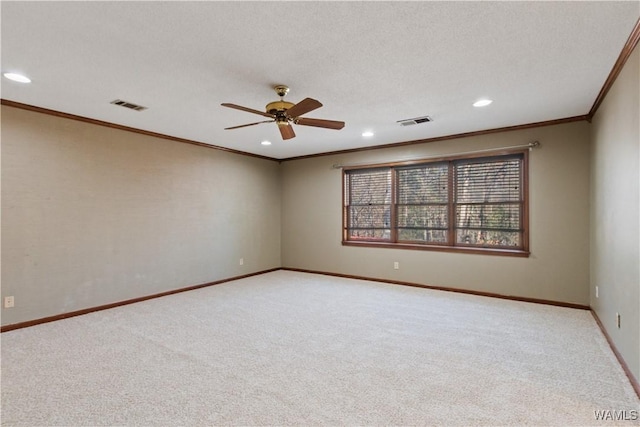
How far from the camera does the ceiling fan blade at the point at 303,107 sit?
2576 mm

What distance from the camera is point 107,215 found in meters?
4.33

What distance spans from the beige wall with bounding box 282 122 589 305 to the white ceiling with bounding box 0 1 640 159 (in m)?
0.61

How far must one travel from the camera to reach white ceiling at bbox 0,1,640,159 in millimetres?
1969

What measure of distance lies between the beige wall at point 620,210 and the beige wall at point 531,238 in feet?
1.65

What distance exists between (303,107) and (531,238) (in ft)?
11.9

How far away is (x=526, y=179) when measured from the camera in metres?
4.53

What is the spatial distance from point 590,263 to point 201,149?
5.63 metres

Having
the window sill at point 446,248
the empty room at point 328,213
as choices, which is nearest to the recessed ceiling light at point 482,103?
the empty room at point 328,213

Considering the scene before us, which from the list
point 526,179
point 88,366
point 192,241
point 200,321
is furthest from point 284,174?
point 88,366

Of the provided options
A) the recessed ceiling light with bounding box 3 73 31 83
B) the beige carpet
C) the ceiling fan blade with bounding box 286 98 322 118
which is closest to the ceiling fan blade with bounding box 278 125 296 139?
the ceiling fan blade with bounding box 286 98 322 118

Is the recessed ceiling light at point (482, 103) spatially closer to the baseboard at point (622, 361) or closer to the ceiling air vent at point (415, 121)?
the ceiling air vent at point (415, 121)

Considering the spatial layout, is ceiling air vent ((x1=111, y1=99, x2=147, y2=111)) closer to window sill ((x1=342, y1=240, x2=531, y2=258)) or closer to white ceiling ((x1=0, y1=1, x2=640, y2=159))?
white ceiling ((x1=0, y1=1, x2=640, y2=159))

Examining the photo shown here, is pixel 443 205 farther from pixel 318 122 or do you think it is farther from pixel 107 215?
pixel 107 215

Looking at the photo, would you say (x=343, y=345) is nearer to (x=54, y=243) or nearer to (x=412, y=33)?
(x=412, y=33)
